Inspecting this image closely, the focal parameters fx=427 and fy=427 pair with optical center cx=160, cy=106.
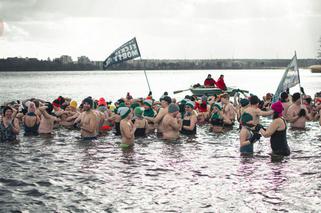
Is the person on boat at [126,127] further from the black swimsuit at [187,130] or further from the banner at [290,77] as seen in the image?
the banner at [290,77]

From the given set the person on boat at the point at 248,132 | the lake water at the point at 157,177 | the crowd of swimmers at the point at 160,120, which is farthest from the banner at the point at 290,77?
the person on boat at the point at 248,132

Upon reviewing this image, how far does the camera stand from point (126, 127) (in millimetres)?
14141

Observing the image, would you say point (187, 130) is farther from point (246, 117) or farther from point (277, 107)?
point (277, 107)

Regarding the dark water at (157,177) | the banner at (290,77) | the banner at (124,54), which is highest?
the banner at (124,54)

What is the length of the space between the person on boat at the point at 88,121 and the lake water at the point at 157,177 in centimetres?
35

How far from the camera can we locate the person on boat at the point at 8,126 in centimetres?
1456

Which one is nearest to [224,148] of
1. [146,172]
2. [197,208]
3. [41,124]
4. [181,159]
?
[181,159]

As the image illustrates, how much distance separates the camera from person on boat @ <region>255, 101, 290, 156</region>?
1207 centimetres

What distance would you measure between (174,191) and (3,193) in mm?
3953

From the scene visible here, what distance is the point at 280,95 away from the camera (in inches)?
773

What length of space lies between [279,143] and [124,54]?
16.1 metres

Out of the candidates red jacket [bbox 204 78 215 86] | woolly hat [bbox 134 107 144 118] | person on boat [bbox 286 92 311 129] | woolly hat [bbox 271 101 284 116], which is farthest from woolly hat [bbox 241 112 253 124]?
red jacket [bbox 204 78 215 86]

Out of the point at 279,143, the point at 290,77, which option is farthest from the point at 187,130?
the point at 290,77

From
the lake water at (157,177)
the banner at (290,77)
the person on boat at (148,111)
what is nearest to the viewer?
the lake water at (157,177)
